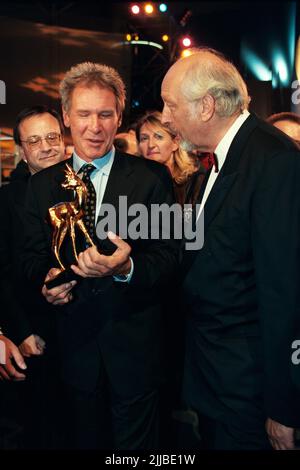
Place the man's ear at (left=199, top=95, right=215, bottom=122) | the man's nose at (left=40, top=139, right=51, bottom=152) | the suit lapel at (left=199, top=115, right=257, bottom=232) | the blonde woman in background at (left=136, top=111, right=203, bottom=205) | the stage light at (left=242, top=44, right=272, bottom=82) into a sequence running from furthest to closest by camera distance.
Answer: the stage light at (left=242, top=44, right=272, bottom=82) → the blonde woman in background at (left=136, top=111, right=203, bottom=205) → the man's nose at (left=40, top=139, right=51, bottom=152) → the man's ear at (left=199, top=95, right=215, bottom=122) → the suit lapel at (left=199, top=115, right=257, bottom=232)

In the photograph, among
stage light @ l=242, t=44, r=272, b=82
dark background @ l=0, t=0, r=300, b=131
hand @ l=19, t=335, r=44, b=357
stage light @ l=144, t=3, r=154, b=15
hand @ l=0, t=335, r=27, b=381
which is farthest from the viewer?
stage light @ l=242, t=44, r=272, b=82

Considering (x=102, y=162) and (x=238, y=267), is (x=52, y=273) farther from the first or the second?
(x=238, y=267)

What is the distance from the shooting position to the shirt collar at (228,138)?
6.30 feet

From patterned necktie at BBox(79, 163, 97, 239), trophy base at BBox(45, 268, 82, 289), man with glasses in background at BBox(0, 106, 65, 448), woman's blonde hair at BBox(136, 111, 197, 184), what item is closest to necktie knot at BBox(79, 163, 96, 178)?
patterned necktie at BBox(79, 163, 97, 239)

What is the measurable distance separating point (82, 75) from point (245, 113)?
0.71m

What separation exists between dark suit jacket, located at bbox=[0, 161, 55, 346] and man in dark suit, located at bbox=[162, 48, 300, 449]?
35.0 inches

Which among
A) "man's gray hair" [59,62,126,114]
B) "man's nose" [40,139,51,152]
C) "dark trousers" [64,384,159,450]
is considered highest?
"man's gray hair" [59,62,126,114]

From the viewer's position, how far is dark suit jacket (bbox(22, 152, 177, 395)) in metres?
2.14

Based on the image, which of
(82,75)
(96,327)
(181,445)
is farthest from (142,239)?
(181,445)

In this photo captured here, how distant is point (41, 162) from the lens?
9.98 feet

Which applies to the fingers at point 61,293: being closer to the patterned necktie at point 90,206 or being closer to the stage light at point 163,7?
the patterned necktie at point 90,206

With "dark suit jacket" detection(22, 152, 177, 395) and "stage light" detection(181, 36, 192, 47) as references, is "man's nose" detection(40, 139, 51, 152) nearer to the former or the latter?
"dark suit jacket" detection(22, 152, 177, 395)

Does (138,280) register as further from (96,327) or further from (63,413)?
(63,413)

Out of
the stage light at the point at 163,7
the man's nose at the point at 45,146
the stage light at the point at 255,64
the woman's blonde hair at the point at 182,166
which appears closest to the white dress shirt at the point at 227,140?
the man's nose at the point at 45,146
